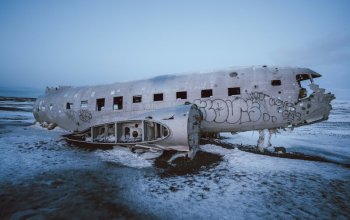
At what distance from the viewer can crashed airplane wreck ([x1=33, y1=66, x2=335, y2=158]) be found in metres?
12.3

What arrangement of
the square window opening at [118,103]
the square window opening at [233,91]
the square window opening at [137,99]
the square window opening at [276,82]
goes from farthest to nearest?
1. the square window opening at [118,103]
2. the square window opening at [137,99]
3. the square window opening at [233,91]
4. the square window opening at [276,82]

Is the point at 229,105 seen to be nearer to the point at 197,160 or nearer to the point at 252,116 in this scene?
the point at 252,116

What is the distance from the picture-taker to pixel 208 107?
45.6 ft

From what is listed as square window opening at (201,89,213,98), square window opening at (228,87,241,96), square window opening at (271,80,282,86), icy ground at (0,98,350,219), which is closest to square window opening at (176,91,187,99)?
square window opening at (201,89,213,98)

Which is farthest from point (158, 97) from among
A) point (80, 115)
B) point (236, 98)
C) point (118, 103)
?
point (80, 115)

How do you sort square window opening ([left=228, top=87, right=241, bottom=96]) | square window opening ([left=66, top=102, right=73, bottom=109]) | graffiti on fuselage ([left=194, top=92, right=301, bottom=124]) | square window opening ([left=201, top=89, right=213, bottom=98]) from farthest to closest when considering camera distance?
square window opening ([left=66, top=102, right=73, bottom=109]) < square window opening ([left=201, top=89, right=213, bottom=98]) < square window opening ([left=228, top=87, right=241, bottom=96]) < graffiti on fuselage ([left=194, top=92, right=301, bottom=124])

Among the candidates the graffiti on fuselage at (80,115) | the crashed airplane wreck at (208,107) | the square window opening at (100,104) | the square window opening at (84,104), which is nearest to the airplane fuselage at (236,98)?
the crashed airplane wreck at (208,107)

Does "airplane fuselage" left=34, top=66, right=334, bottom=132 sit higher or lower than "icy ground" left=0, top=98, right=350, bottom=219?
higher

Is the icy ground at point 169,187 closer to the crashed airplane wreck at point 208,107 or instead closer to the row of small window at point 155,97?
the crashed airplane wreck at point 208,107

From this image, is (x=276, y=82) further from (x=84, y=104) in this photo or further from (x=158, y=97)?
(x=84, y=104)

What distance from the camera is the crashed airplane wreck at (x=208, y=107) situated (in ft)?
40.3

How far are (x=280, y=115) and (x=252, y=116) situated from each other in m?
1.55

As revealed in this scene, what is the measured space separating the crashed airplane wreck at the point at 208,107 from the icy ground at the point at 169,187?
158cm

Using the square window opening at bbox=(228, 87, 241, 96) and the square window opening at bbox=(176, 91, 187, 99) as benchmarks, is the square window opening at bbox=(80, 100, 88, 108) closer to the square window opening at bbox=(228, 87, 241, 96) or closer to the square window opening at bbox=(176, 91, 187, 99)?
the square window opening at bbox=(176, 91, 187, 99)
